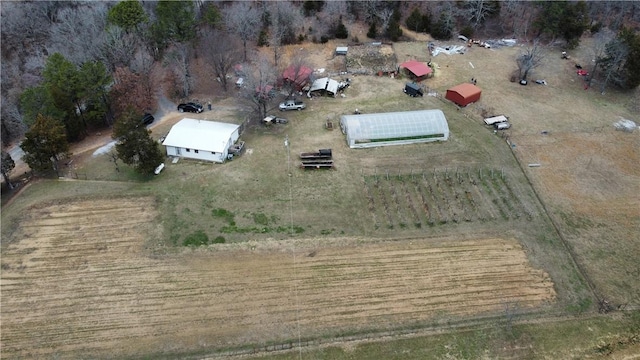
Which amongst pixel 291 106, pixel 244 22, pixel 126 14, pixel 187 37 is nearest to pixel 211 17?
pixel 244 22

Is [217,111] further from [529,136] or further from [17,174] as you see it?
[529,136]

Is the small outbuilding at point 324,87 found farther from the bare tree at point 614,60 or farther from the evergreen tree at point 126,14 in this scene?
the bare tree at point 614,60

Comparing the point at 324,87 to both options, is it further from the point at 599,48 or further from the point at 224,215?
the point at 599,48

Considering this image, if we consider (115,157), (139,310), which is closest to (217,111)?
(115,157)

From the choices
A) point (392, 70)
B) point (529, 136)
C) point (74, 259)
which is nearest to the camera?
point (74, 259)

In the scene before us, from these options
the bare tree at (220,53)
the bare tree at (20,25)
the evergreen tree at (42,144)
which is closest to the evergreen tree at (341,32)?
the bare tree at (220,53)

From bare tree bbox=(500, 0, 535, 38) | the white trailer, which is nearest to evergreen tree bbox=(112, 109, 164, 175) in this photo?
the white trailer
